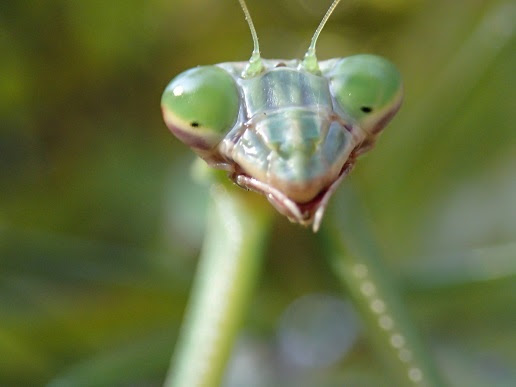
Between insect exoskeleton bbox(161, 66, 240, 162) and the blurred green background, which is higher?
the blurred green background

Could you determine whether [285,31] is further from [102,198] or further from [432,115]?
[102,198]

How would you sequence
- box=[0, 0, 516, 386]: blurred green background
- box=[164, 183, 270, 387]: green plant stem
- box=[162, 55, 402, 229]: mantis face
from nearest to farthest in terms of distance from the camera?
box=[162, 55, 402, 229]: mantis face
box=[164, 183, 270, 387]: green plant stem
box=[0, 0, 516, 386]: blurred green background

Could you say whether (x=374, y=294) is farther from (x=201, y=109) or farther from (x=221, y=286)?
(x=201, y=109)

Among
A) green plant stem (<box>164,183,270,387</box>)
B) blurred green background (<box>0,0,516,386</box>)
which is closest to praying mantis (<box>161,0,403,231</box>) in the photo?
green plant stem (<box>164,183,270,387</box>)

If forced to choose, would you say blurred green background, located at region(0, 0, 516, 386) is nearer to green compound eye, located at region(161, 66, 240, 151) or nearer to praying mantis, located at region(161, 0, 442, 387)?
praying mantis, located at region(161, 0, 442, 387)

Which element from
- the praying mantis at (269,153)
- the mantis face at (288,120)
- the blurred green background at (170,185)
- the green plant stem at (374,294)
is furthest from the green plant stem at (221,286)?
the blurred green background at (170,185)

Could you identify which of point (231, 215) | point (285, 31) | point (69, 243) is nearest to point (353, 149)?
point (231, 215)

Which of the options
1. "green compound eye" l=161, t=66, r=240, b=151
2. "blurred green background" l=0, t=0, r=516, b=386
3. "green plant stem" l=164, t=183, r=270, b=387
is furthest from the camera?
"blurred green background" l=0, t=0, r=516, b=386

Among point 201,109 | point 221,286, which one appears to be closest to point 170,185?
point 221,286

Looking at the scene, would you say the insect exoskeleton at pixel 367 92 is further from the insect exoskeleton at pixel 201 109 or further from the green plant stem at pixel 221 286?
the green plant stem at pixel 221 286
